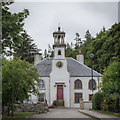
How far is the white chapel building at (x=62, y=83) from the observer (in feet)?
102

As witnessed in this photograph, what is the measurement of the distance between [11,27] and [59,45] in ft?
79.6

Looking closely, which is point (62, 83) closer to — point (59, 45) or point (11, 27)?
point (59, 45)

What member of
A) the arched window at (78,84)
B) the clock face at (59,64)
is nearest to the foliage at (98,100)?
the arched window at (78,84)

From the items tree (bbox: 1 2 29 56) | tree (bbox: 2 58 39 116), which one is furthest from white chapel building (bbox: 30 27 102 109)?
tree (bbox: 1 2 29 56)

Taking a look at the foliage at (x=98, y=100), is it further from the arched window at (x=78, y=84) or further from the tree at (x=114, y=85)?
the arched window at (x=78, y=84)

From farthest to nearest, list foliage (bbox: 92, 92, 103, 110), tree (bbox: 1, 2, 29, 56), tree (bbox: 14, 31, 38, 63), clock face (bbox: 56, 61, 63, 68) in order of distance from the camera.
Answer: tree (bbox: 14, 31, 38, 63)
clock face (bbox: 56, 61, 63, 68)
foliage (bbox: 92, 92, 103, 110)
tree (bbox: 1, 2, 29, 56)

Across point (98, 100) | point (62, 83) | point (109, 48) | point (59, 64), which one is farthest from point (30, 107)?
point (109, 48)

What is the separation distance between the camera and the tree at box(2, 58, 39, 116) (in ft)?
42.9

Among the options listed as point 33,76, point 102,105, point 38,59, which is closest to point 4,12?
point 33,76

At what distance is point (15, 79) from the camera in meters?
13.1

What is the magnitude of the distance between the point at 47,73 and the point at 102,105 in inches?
584

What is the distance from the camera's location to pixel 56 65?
104 ft

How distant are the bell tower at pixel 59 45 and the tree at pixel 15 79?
17.3m

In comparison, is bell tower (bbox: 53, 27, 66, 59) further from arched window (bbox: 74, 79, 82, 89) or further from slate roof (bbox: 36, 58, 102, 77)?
arched window (bbox: 74, 79, 82, 89)
